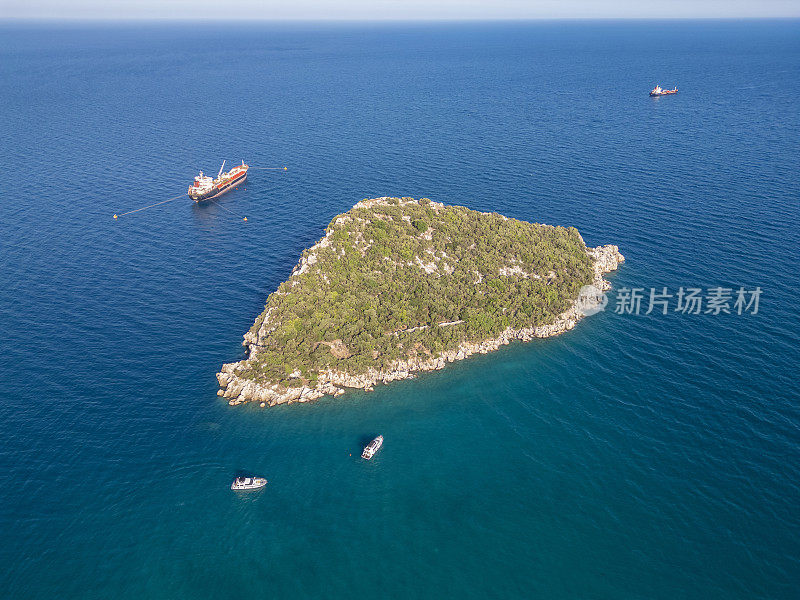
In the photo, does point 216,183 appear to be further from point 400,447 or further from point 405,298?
point 400,447

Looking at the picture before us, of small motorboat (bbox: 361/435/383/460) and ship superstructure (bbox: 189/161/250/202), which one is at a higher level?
ship superstructure (bbox: 189/161/250/202)

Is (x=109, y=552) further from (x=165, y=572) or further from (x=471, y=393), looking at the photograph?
(x=471, y=393)

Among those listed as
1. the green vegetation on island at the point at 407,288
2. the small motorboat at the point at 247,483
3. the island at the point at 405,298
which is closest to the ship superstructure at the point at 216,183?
the green vegetation on island at the point at 407,288

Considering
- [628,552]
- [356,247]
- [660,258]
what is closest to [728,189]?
[660,258]
